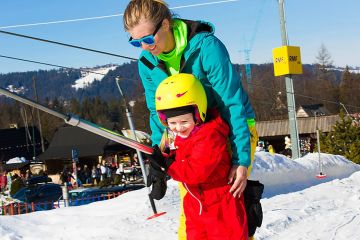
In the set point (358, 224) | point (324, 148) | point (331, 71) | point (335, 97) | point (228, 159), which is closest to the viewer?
point (228, 159)

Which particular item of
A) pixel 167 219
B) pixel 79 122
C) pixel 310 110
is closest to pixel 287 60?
pixel 167 219

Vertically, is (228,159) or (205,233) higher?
(228,159)

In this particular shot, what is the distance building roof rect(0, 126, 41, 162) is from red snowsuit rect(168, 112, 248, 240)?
59410 mm

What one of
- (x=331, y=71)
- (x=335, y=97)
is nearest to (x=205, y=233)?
(x=335, y=97)

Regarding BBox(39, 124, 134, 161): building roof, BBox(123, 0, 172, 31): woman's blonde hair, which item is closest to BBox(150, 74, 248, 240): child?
BBox(123, 0, 172, 31): woman's blonde hair

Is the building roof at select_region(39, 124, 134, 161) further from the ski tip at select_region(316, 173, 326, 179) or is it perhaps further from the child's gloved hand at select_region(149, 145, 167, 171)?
the child's gloved hand at select_region(149, 145, 167, 171)

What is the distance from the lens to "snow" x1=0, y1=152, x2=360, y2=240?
6.22 m

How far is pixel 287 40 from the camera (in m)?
18.3

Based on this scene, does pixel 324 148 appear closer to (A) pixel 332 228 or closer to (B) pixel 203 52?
(A) pixel 332 228

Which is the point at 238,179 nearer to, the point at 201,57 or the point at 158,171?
the point at 158,171

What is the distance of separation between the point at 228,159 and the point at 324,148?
925 inches

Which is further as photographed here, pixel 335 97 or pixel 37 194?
pixel 335 97

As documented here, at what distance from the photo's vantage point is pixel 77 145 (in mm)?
43156

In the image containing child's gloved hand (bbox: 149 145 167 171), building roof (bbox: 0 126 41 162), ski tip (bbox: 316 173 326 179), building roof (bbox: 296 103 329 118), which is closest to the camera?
child's gloved hand (bbox: 149 145 167 171)
